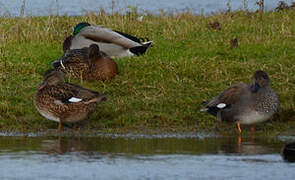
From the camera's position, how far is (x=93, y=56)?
1087 cm

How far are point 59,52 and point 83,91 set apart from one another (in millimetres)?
3356

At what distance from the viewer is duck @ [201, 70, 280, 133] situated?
8.55m

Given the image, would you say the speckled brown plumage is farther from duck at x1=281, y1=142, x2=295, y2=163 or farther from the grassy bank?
duck at x1=281, y1=142, x2=295, y2=163

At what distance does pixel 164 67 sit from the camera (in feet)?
35.8

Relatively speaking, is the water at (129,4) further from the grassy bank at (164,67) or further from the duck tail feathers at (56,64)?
the duck tail feathers at (56,64)

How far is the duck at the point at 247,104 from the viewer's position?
855 cm

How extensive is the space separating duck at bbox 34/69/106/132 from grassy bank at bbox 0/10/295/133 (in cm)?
24

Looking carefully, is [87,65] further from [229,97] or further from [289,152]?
[289,152]

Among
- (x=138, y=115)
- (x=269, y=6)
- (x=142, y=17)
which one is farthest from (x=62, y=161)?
(x=269, y=6)

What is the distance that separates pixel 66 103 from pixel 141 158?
1842 millimetres

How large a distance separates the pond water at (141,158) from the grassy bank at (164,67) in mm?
687

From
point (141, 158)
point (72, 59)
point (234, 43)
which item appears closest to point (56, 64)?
point (72, 59)

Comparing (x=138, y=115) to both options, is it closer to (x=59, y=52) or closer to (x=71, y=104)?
(x=71, y=104)

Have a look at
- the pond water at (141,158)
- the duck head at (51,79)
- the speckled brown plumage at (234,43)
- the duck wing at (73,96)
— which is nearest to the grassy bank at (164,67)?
the speckled brown plumage at (234,43)
